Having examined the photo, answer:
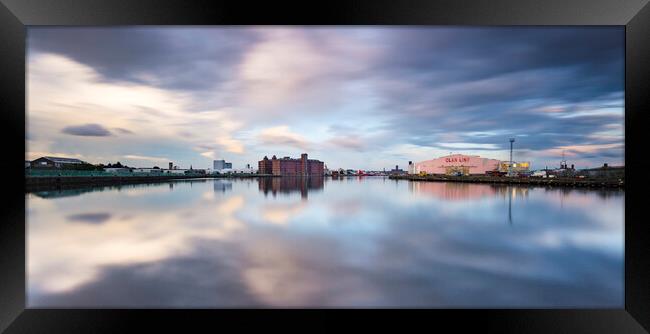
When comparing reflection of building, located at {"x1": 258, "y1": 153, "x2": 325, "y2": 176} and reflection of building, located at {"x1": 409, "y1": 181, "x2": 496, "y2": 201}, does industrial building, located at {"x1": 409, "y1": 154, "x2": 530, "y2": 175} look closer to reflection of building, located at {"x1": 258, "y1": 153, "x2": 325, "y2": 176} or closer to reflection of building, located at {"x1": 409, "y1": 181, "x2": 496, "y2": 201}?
reflection of building, located at {"x1": 409, "y1": 181, "x2": 496, "y2": 201}

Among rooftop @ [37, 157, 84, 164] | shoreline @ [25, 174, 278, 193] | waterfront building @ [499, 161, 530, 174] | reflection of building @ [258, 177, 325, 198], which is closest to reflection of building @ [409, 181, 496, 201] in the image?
reflection of building @ [258, 177, 325, 198]

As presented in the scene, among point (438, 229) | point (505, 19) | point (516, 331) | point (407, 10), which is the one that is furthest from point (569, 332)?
point (438, 229)

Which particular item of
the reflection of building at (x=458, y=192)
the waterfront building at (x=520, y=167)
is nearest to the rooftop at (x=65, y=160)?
the reflection of building at (x=458, y=192)

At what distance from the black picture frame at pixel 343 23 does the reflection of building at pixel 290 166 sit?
244ft

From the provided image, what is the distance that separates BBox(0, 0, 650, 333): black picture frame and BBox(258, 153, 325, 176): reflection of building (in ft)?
244

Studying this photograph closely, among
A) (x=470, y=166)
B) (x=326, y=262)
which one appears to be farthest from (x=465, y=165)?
(x=326, y=262)

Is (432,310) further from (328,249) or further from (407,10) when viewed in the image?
(328,249)

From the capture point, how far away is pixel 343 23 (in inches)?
112

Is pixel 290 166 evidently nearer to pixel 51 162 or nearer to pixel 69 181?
pixel 51 162

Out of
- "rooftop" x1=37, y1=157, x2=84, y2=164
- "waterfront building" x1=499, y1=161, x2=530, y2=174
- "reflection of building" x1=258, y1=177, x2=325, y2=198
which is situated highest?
"rooftop" x1=37, y1=157, x2=84, y2=164

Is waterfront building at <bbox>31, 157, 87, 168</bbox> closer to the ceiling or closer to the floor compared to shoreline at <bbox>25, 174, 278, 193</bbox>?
closer to the ceiling

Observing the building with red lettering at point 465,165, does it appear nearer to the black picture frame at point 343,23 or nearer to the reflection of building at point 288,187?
the reflection of building at point 288,187

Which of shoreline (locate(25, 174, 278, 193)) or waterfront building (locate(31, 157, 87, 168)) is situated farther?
waterfront building (locate(31, 157, 87, 168))

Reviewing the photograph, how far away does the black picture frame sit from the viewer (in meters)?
2.76
